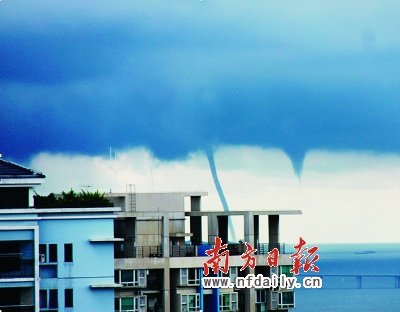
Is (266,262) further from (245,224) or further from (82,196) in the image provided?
(82,196)

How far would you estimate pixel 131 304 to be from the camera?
152 feet

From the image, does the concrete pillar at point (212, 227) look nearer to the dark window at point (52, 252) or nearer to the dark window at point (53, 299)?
the dark window at point (52, 252)

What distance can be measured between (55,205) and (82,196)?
1414mm

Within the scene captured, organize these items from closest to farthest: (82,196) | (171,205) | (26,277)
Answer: (26,277) < (82,196) < (171,205)

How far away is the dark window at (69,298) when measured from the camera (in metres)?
43.8

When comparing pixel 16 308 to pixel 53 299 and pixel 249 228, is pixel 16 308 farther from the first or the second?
pixel 249 228

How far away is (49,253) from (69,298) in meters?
1.48

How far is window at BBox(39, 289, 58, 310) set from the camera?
4356 cm

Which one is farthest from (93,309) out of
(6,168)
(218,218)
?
(218,218)

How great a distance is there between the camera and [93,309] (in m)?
44.0

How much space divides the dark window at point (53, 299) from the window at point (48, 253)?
35.7 inches

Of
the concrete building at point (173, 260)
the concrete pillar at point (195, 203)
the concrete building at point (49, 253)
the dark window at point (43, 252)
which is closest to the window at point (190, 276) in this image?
the concrete building at point (173, 260)

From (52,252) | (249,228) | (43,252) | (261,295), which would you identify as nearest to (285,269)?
(261,295)

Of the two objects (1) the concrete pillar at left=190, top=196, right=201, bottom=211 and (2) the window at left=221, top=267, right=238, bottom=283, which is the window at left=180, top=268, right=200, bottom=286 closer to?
(2) the window at left=221, top=267, right=238, bottom=283
